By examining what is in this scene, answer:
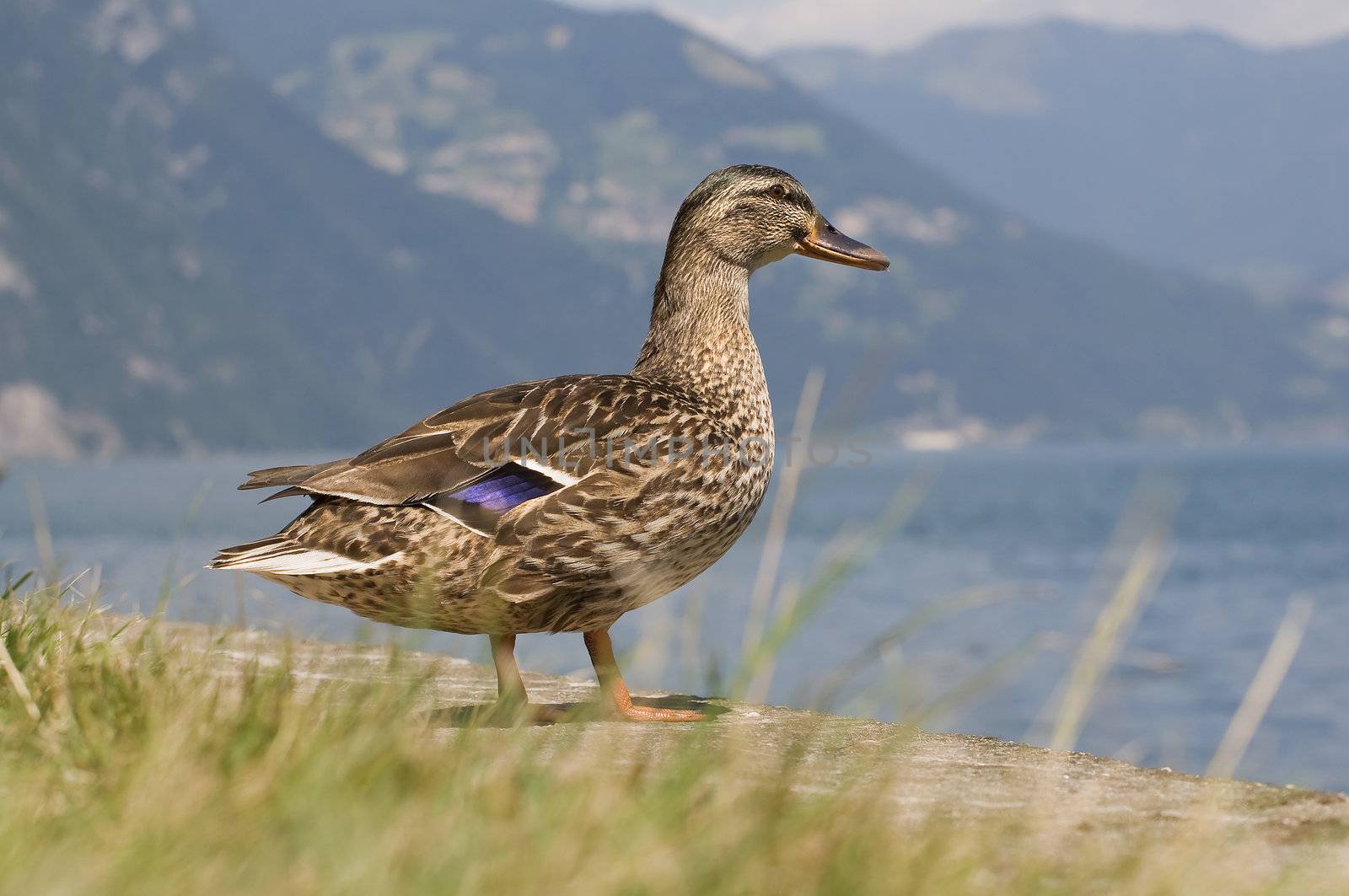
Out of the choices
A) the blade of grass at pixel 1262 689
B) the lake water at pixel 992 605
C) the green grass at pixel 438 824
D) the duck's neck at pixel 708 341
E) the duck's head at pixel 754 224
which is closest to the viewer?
the green grass at pixel 438 824

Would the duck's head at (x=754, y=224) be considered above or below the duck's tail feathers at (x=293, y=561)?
above

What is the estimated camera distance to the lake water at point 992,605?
3.69 metres

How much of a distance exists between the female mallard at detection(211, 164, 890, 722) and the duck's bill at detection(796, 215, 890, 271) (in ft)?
3.37

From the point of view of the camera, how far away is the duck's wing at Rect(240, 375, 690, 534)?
4.72 m

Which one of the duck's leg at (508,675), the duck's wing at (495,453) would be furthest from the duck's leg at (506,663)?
the duck's wing at (495,453)

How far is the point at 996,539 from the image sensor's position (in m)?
120

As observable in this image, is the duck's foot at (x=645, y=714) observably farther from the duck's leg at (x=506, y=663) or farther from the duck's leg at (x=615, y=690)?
the duck's leg at (x=506, y=663)

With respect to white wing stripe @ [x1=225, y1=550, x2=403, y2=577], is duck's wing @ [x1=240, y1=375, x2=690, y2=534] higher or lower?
higher

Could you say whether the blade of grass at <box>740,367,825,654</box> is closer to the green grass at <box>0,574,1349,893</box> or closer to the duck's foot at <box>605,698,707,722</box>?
the green grass at <box>0,574,1349,893</box>

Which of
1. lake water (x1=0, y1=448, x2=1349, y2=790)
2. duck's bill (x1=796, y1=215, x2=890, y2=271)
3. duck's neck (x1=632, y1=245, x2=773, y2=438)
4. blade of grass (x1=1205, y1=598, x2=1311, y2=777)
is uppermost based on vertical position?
duck's bill (x1=796, y1=215, x2=890, y2=271)

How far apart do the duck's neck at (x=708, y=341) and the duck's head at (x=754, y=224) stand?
0.07 meters

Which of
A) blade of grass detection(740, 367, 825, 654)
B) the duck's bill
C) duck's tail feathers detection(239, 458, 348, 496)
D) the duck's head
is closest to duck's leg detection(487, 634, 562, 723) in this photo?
duck's tail feathers detection(239, 458, 348, 496)

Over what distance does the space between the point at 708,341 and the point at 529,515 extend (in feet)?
4.01

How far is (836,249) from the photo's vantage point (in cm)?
602
